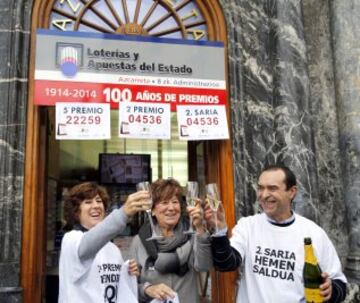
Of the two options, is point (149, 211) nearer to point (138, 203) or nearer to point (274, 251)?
point (138, 203)

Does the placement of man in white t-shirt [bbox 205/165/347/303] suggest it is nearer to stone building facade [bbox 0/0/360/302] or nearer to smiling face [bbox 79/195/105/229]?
smiling face [bbox 79/195/105/229]

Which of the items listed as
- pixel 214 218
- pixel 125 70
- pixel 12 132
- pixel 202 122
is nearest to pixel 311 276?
pixel 214 218

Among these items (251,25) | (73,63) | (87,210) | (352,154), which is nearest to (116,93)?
(73,63)

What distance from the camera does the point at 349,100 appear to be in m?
4.72

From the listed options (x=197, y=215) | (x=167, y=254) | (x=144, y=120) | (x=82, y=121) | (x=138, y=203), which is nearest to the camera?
(x=138, y=203)

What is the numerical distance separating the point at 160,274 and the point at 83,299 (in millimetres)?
497

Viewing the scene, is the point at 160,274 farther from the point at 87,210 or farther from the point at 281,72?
the point at 281,72

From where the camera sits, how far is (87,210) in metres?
2.44

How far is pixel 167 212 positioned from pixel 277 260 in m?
0.70

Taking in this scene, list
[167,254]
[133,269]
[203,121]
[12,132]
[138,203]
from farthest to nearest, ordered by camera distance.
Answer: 1. [203,121]
2. [12,132]
3. [167,254]
4. [133,269]
5. [138,203]

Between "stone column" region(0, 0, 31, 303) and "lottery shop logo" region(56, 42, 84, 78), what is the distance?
324 mm

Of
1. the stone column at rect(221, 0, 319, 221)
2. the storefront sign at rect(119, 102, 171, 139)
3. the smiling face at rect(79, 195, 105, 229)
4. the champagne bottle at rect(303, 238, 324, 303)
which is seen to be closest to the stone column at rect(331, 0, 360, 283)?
the stone column at rect(221, 0, 319, 221)

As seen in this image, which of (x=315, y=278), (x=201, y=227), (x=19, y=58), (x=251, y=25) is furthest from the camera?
(x=251, y=25)

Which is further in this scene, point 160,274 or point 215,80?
point 215,80
